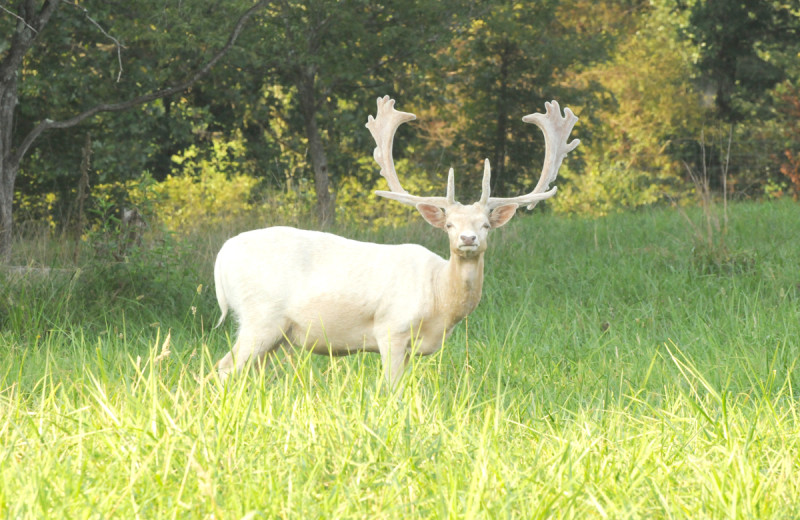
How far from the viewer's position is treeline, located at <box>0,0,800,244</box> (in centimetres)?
A: 1199

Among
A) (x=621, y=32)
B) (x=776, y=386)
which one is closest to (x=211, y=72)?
(x=621, y=32)

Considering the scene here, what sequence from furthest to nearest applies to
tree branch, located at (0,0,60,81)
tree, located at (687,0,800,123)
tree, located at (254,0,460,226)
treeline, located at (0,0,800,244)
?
tree, located at (687,0,800,123), tree, located at (254,0,460,226), treeline, located at (0,0,800,244), tree branch, located at (0,0,60,81)

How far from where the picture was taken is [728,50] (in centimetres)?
1961

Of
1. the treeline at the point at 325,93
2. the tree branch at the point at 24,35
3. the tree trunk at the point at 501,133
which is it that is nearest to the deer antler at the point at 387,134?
the treeline at the point at 325,93

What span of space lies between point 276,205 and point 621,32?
28.0 ft

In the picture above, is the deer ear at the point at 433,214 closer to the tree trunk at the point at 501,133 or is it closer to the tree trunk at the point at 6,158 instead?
the tree trunk at the point at 6,158

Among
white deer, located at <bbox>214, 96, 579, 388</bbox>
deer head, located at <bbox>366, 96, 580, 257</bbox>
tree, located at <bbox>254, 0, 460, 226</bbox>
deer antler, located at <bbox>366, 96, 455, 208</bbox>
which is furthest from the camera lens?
tree, located at <bbox>254, 0, 460, 226</bbox>

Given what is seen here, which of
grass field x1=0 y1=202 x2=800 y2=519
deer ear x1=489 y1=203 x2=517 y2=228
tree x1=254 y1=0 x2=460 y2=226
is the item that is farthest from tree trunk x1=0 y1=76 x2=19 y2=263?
deer ear x1=489 y1=203 x2=517 y2=228

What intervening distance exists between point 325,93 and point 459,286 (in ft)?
33.7

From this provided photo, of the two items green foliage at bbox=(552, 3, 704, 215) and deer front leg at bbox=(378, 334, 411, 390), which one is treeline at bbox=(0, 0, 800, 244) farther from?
deer front leg at bbox=(378, 334, 411, 390)

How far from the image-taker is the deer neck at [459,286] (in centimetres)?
445

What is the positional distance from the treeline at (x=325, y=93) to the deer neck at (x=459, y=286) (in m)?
3.84

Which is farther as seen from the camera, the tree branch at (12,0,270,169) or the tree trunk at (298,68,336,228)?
the tree trunk at (298,68,336,228)

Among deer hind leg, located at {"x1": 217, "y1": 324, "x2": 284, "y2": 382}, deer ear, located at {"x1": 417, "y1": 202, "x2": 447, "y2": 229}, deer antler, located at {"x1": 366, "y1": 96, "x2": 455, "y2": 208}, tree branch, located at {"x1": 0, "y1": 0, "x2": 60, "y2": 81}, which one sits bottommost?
deer hind leg, located at {"x1": 217, "y1": 324, "x2": 284, "y2": 382}
